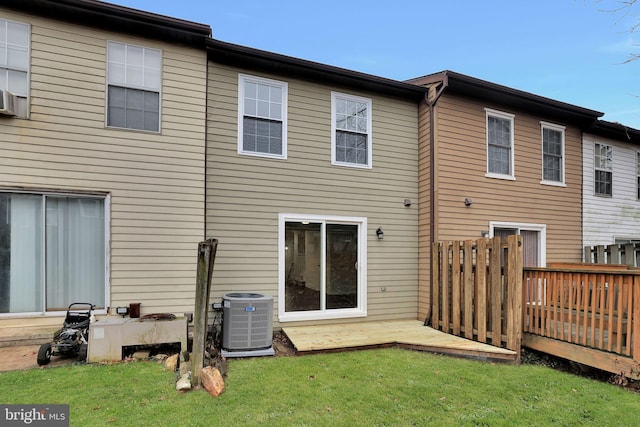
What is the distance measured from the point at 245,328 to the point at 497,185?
6.25 m

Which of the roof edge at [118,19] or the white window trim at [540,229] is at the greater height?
the roof edge at [118,19]

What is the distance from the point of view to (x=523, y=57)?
11.8 metres

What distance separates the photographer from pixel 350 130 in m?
7.32

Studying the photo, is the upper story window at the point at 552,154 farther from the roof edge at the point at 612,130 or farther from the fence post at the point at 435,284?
the fence post at the point at 435,284

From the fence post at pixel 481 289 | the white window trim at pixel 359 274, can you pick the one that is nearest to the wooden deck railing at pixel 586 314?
the fence post at pixel 481 289

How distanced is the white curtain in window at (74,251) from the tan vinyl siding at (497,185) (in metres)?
6.08

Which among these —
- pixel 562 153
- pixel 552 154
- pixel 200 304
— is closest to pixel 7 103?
pixel 200 304

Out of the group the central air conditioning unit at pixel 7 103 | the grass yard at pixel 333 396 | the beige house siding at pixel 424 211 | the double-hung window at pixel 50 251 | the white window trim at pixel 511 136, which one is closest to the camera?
the grass yard at pixel 333 396

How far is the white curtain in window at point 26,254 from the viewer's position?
496 centimetres

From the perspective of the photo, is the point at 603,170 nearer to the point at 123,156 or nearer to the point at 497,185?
the point at 497,185

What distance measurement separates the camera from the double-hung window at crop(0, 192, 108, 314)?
4.95 m

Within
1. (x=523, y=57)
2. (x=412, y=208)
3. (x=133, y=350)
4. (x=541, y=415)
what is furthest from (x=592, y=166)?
(x=133, y=350)

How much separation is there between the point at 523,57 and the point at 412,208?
812 cm

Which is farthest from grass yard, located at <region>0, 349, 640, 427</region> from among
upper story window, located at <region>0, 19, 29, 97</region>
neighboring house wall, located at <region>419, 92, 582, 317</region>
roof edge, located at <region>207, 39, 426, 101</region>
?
roof edge, located at <region>207, 39, 426, 101</region>
